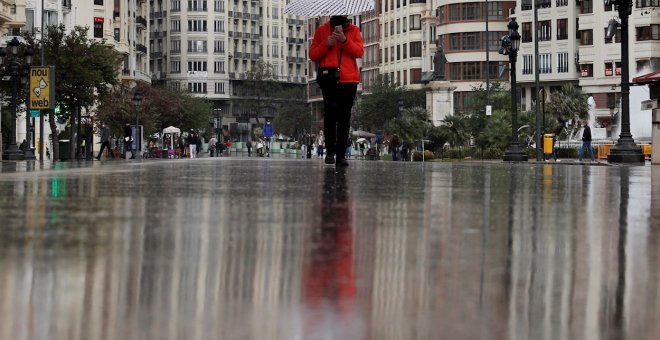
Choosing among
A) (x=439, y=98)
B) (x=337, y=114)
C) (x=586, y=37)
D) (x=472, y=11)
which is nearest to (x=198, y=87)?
(x=472, y=11)

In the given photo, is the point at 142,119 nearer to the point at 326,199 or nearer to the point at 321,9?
the point at 321,9

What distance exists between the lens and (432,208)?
20.8ft

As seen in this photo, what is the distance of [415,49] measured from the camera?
428 ft

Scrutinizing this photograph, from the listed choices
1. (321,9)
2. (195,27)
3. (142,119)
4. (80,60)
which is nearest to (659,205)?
(321,9)

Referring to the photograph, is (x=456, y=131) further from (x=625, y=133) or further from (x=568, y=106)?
(x=625, y=133)

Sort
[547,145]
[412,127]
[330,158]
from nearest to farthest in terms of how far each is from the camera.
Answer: [330,158] → [547,145] → [412,127]

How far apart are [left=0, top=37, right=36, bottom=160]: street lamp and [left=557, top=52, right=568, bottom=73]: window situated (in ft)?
191

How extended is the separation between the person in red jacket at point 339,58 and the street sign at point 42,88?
102 ft

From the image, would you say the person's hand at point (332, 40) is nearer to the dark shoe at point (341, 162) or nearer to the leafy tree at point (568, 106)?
the dark shoe at point (341, 162)

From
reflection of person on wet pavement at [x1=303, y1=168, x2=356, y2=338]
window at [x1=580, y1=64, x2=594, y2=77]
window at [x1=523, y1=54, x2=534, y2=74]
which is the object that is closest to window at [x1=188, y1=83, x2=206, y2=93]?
window at [x1=523, y1=54, x2=534, y2=74]

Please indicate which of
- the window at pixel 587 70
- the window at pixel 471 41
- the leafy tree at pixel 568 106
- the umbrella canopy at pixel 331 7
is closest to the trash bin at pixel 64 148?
the leafy tree at pixel 568 106

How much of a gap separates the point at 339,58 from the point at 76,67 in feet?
141

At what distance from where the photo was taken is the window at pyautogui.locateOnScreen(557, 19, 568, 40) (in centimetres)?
10338

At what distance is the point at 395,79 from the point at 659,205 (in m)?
128
